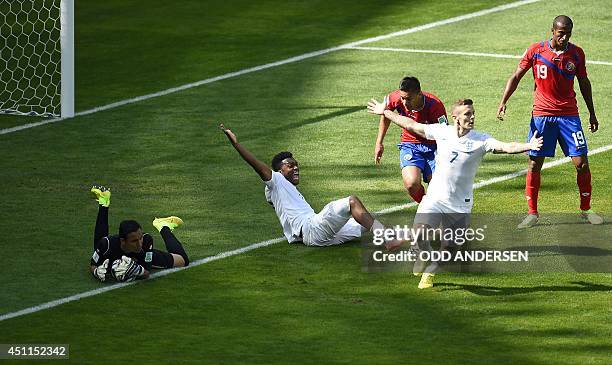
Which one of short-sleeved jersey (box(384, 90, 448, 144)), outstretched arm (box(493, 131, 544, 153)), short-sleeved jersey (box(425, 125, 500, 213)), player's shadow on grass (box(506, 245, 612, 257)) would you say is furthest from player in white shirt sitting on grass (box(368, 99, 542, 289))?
player's shadow on grass (box(506, 245, 612, 257))

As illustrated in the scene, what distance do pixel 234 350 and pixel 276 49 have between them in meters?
13.2

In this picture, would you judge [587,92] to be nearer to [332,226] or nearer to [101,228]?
[332,226]

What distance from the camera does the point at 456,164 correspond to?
13.5 m

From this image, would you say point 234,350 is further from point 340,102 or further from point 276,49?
point 276,49

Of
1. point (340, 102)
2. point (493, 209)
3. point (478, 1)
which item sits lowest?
point (493, 209)

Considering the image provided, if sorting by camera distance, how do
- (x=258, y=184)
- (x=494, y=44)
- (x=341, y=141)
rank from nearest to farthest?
(x=258, y=184)
(x=341, y=141)
(x=494, y=44)

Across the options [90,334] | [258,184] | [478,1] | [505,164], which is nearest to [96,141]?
[258,184]

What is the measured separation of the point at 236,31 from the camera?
2595 cm

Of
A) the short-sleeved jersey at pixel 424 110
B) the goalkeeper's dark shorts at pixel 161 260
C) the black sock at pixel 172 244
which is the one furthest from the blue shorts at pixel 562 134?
the goalkeeper's dark shorts at pixel 161 260

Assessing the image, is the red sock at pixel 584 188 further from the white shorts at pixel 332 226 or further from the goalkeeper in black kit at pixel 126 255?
the goalkeeper in black kit at pixel 126 255

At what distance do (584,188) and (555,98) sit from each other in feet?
3.53

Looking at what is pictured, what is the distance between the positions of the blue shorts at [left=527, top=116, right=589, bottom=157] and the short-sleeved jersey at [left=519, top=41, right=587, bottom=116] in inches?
3.1

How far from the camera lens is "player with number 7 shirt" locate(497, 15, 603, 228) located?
15453 mm

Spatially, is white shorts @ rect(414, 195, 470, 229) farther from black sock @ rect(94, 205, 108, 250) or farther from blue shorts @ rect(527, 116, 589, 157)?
black sock @ rect(94, 205, 108, 250)
